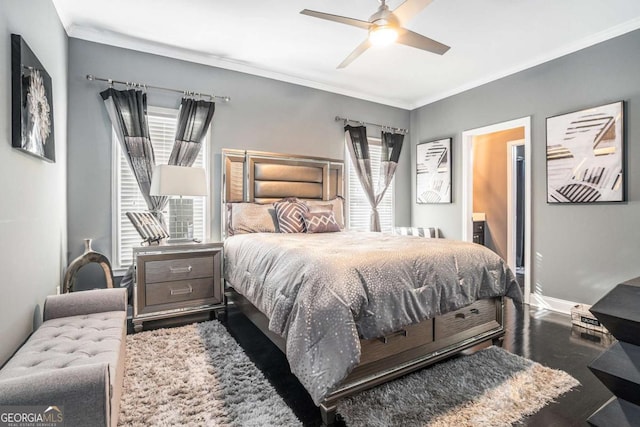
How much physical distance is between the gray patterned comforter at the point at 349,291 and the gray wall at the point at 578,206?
1.46 meters

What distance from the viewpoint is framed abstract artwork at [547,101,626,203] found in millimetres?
3205

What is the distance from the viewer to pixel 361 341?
188 cm

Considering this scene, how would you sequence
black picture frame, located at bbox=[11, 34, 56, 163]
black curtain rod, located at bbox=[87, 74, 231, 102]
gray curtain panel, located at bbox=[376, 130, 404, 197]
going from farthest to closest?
gray curtain panel, located at bbox=[376, 130, 404, 197] → black curtain rod, located at bbox=[87, 74, 231, 102] → black picture frame, located at bbox=[11, 34, 56, 163]

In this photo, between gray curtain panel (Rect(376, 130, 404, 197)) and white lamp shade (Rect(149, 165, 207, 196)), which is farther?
gray curtain panel (Rect(376, 130, 404, 197))

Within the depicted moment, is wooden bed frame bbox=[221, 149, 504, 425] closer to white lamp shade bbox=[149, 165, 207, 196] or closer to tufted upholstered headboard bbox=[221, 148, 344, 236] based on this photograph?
tufted upholstered headboard bbox=[221, 148, 344, 236]

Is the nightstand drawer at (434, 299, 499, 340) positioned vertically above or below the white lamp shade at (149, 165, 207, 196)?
below

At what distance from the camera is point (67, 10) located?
2.92 meters

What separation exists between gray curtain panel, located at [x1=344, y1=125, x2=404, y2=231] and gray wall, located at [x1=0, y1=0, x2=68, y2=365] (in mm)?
3473

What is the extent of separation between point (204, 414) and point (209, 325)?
4.68ft

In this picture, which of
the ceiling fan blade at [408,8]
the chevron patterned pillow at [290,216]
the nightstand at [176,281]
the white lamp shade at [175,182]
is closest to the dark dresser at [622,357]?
the ceiling fan blade at [408,8]

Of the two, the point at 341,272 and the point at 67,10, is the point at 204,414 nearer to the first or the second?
the point at 341,272

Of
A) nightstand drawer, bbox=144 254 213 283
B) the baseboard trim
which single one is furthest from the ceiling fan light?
the baseboard trim

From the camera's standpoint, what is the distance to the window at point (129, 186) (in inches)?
136

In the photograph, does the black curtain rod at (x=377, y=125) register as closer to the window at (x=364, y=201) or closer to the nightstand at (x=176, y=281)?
the window at (x=364, y=201)
